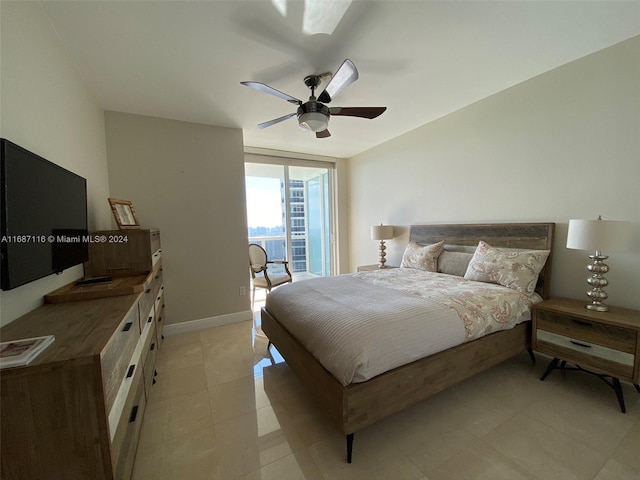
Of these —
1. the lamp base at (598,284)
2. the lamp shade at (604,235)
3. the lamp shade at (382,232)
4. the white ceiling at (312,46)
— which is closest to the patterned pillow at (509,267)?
the lamp base at (598,284)

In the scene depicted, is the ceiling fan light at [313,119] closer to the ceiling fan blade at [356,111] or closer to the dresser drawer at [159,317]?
the ceiling fan blade at [356,111]

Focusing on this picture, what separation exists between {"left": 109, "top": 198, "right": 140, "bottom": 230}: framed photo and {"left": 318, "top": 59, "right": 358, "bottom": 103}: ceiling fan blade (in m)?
1.97

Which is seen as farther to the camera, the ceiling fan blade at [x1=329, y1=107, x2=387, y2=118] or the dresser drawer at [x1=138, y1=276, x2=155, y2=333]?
the ceiling fan blade at [x1=329, y1=107, x2=387, y2=118]

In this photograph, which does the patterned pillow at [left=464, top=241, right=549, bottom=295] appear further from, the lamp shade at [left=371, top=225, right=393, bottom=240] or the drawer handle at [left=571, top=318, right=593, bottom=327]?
the lamp shade at [left=371, top=225, right=393, bottom=240]

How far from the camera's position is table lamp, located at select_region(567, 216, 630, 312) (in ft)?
5.66

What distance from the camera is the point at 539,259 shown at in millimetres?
2244

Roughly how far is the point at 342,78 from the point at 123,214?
2214mm

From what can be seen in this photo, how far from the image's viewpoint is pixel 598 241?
1.76 metres

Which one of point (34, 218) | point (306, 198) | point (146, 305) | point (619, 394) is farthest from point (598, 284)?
point (306, 198)

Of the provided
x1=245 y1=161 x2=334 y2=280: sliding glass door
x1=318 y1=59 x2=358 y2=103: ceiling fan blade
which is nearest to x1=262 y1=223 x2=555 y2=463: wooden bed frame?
x1=318 y1=59 x2=358 y2=103: ceiling fan blade

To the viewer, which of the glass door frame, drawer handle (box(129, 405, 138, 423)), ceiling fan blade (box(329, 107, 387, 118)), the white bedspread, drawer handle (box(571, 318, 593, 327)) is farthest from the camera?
the glass door frame

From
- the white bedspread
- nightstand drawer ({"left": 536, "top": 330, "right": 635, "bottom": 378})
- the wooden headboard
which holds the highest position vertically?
the wooden headboard

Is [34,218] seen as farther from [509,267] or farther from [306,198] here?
[306,198]

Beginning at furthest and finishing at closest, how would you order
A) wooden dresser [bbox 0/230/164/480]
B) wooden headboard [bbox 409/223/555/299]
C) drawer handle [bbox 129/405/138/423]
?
wooden headboard [bbox 409/223/555/299] → drawer handle [bbox 129/405/138/423] → wooden dresser [bbox 0/230/164/480]
